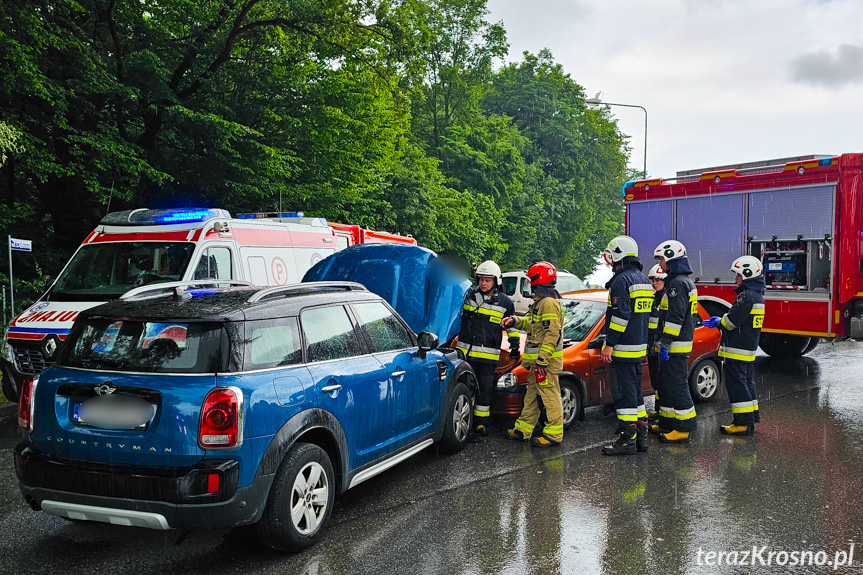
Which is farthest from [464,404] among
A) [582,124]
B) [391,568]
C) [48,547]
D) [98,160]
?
[582,124]

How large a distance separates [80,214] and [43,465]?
464 inches

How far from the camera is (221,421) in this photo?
3.91m

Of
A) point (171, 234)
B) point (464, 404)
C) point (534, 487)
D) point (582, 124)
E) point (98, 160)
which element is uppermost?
point (582, 124)

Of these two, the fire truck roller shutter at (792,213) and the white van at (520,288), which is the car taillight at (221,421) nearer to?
the fire truck roller shutter at (792,213)

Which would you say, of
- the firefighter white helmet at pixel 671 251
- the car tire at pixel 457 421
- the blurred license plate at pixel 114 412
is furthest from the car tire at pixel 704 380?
the blurred license plate at pixel 114 412

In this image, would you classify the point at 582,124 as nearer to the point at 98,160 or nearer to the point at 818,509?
the point at 98,160

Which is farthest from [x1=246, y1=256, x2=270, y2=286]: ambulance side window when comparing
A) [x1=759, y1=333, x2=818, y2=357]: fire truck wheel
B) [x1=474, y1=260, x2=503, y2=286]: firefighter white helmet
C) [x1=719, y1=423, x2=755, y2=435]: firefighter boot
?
[x1=759, y1=333, x2=818, y2=357]: fire truck wheel

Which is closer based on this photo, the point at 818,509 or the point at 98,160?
the point at 818,509

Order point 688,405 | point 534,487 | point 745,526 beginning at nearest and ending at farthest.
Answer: point 745,526 < point 534,487 < point 688,405

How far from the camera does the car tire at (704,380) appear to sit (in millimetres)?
8859

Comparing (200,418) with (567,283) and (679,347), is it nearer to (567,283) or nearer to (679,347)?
(679,347)

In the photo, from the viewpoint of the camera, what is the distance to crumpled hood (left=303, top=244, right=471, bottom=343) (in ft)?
28.3

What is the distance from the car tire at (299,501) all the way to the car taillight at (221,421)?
42 centimetres

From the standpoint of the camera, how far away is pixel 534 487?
573cm
